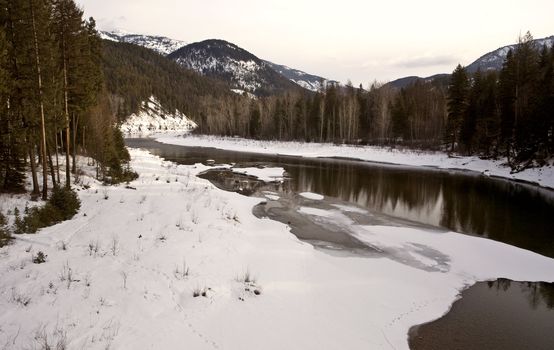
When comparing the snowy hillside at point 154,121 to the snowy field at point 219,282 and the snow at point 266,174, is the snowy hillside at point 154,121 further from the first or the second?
the snowy field at point 219,282

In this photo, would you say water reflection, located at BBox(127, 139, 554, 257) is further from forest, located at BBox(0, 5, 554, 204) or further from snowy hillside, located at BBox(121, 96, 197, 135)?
snowy hillside, located at BBox(121, 96, 197, 135)

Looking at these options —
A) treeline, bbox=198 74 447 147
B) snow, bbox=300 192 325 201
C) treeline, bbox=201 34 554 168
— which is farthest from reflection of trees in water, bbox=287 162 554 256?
treeline, bbox=198 74 447 147

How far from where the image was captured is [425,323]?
8.21 metres

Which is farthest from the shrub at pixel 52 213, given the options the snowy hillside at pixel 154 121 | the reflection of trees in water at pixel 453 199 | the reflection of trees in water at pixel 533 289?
the snowy hillside at pixel 154 121

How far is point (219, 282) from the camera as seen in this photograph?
29.3 ft

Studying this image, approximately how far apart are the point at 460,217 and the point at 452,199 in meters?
5.42

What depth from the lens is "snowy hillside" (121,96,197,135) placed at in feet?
485

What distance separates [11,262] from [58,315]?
11.7 feet

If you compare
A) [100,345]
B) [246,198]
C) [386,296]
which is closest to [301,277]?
[386,296]

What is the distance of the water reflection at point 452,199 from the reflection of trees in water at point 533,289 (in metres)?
3.64

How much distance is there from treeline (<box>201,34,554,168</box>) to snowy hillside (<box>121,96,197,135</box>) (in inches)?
1609

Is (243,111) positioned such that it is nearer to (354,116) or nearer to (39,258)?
(354,116)

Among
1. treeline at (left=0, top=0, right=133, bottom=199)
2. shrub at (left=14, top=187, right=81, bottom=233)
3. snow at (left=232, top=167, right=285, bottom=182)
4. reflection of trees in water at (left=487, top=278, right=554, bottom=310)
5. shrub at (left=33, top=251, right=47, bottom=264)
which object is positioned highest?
treeline at (left=0, top=0, right=133, bottom=199)

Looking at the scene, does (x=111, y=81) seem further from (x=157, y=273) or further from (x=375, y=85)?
(x=157, y=273)
